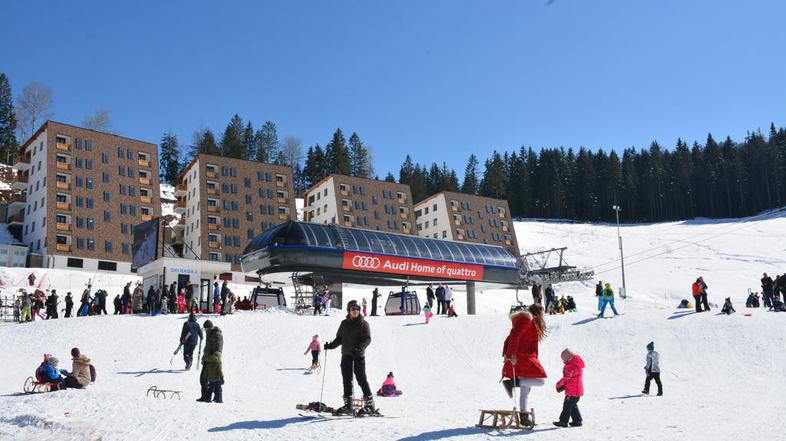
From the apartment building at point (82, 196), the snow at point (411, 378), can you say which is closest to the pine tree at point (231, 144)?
the apartment building at point (82, 196)

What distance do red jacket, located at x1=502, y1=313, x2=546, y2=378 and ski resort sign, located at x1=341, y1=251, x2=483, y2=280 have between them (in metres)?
27.1

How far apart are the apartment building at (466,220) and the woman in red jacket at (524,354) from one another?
267 feet

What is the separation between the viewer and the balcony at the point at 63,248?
6316cm

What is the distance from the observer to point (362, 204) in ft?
281

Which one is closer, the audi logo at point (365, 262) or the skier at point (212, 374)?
the skier at point (212, 374)

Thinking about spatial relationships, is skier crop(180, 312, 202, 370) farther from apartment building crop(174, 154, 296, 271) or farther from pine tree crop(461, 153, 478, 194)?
pine tree crop(461, 153, 478, 194)

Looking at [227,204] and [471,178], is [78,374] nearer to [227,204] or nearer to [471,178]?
[227,204]

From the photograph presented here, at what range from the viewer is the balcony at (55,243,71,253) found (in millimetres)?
63156

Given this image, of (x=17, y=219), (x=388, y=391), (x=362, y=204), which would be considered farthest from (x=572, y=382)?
(x=362, y=204)

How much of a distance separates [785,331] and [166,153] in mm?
112322

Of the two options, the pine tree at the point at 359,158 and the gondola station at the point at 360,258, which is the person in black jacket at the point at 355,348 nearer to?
the gondola station at the point at 360,258

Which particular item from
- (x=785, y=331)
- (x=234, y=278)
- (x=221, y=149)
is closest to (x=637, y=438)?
(x=785, y=331)

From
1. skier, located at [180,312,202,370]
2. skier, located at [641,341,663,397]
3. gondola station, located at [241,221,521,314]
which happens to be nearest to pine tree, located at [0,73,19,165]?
gondola station, located at [241,221,521,314]

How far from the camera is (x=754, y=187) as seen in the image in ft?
404
